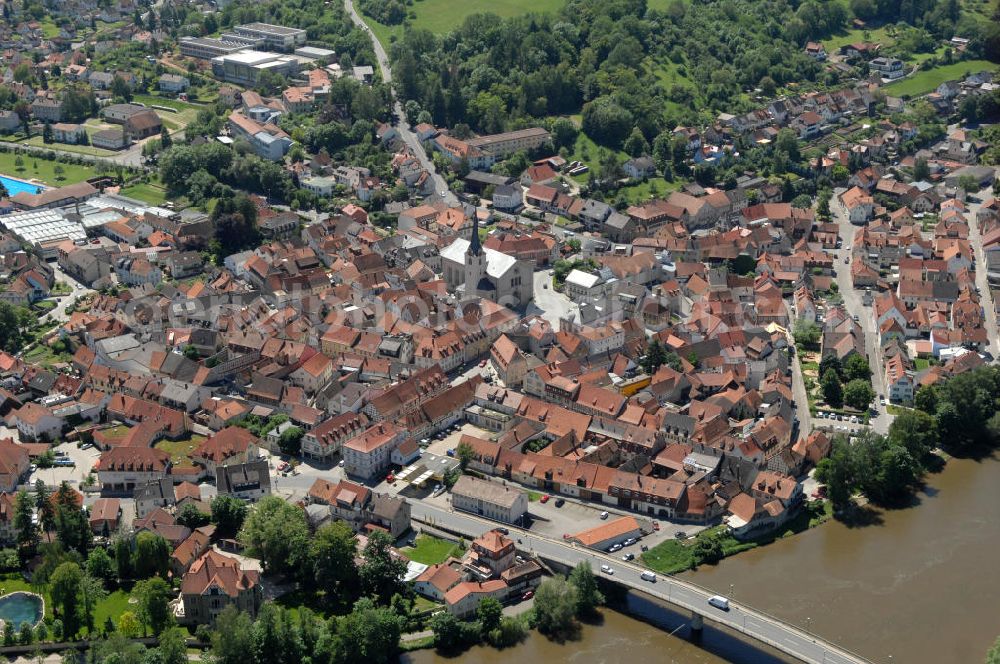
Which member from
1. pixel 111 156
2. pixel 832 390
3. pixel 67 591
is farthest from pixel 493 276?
pixel 111 156

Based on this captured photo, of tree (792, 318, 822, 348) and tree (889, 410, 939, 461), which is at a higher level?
tree (889, 410, 939, 461)

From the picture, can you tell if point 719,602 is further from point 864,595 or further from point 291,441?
point 291,441

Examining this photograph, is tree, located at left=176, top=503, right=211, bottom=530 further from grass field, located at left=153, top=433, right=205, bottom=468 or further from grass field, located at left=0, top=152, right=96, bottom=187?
grass field, located at left=0, top=152, right=96, bottom=187

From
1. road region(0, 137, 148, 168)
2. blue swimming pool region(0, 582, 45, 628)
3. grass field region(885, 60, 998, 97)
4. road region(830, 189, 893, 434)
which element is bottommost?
road region(0, 137, 148, 168)

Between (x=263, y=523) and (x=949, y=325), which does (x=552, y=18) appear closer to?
(x=949, y=325)

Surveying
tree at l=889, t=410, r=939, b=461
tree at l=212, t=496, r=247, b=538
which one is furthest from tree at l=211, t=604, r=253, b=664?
tree at l=889, t=410, r=939, b=461

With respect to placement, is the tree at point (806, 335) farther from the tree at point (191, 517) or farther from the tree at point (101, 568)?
the tree at point (101, 568)

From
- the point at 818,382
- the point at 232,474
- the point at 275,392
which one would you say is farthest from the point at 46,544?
the point at 818,382

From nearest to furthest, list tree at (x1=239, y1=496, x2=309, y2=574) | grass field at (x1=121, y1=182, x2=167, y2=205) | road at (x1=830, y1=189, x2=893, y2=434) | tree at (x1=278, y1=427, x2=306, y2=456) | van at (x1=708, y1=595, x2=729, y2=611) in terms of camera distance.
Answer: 1. van at (x1=708, y1=595, x2=729, y2=611)
2. tree at (x1=239, y1=496, x2=309, y2=574)
3. tree at (x1=278, y1=427, x2=306, y2=456)
4. road at (x1=830, y1=189, x2=893, y2=434)
5. grass field at (x1=121, y1=182, x2=167, y2=205)
